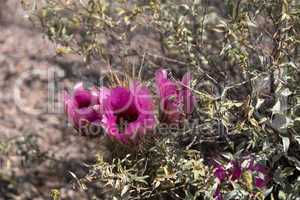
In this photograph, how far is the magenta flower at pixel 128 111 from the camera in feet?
5.43

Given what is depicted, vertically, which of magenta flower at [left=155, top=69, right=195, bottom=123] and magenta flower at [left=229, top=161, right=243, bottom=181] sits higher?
magenta flower at [left=155, top=69, right=195, bottom=123]

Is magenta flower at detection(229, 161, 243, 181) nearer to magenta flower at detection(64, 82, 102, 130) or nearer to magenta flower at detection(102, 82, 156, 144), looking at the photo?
magenta flower at detection(102, 82, 156, 144)

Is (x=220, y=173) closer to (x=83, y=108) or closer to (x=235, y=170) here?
(x=235, y=170)

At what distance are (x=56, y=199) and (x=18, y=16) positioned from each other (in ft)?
5.43

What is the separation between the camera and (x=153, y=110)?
1.70 metres

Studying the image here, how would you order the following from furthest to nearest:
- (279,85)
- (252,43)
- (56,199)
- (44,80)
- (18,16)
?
(18,16), (44,80), (252,43), (279,85), (56,199)

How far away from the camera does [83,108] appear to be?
1739mm

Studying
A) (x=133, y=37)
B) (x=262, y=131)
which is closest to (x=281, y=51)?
(x=262, y=131)

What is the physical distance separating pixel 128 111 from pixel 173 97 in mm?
123

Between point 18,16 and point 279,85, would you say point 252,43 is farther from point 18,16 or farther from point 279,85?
point 18,16

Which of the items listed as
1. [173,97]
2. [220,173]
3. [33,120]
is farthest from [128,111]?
[33,120]

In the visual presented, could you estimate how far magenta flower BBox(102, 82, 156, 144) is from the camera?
1.65 m

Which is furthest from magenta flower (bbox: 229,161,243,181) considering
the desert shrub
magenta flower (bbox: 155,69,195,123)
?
magenta flower (bbox: 155,69,195,123)

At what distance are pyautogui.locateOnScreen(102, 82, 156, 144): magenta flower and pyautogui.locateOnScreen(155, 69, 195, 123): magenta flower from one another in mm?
44
